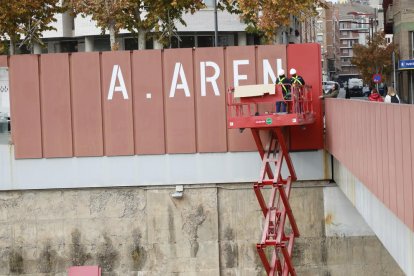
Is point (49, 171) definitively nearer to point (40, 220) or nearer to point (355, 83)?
point (40, 220)

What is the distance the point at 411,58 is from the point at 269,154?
3941 cm

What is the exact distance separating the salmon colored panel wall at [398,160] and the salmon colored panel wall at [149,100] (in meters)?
13.8

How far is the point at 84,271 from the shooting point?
974 inches

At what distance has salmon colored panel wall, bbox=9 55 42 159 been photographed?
25.3 m

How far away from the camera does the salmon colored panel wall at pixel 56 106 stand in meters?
25.2

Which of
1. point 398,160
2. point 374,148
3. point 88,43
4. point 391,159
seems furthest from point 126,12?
point 398,160

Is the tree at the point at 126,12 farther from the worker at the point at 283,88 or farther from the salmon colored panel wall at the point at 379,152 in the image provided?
the salmon colored panel wall at the point at 379,152

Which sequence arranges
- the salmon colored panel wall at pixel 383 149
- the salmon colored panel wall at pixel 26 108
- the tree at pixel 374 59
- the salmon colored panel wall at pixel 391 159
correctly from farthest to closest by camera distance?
the tree at pixel 374 59 < the salmon colored panel wall at pixel 26 108 < the salmon colored panel wall at pixel 391 159 < the salmon colored panel wall at pixel 383 149

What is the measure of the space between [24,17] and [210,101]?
14.7 meters

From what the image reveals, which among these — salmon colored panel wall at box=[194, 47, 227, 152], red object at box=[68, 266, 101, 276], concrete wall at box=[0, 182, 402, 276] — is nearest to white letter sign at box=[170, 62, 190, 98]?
salmon colored panel wall at box=[194, 47, 227, 152]

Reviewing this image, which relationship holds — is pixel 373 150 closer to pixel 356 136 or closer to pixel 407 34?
pixel 356 136

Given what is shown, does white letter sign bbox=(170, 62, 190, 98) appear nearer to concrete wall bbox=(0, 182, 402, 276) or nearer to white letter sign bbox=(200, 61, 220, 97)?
white letter sign bbox=(200, 61, 220, 97)

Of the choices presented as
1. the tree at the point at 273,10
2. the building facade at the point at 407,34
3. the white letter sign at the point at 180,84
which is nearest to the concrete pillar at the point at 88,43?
the tree at the point at 273,10

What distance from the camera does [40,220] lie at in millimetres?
25000
